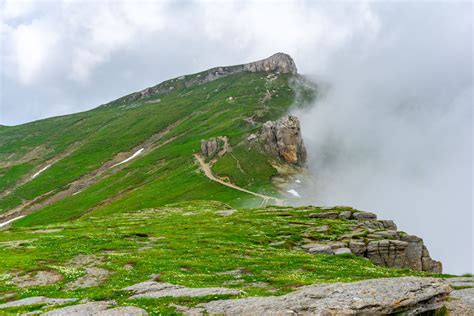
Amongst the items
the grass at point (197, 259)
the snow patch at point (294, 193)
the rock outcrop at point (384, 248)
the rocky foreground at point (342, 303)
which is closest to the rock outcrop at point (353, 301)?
the rocky foreground at point (342, 303)

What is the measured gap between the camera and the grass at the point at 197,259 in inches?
1203

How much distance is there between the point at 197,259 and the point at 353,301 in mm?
30502

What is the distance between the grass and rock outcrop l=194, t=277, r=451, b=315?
3.57 meters

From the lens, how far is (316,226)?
74.7 m

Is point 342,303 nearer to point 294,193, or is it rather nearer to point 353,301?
point 353,301

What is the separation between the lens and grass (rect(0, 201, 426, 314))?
30.5m

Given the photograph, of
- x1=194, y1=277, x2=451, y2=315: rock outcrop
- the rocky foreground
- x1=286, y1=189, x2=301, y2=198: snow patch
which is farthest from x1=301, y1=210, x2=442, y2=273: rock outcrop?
x1=286, y1=189, x2=301, y2=198: snow patch

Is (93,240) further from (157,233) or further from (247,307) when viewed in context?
(247,307)

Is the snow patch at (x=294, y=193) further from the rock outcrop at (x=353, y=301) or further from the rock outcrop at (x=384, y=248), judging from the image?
the rock outcrop at (x=353, y=301)

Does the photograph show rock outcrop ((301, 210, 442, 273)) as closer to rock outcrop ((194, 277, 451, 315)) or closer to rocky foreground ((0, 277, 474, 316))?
rocky foreground ((0, 277, 474, 316))

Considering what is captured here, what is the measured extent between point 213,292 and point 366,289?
960cm

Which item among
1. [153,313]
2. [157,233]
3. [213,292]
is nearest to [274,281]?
[213,292]

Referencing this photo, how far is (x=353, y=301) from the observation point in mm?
18719

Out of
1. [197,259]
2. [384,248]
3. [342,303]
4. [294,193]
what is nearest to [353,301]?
[342,303]
